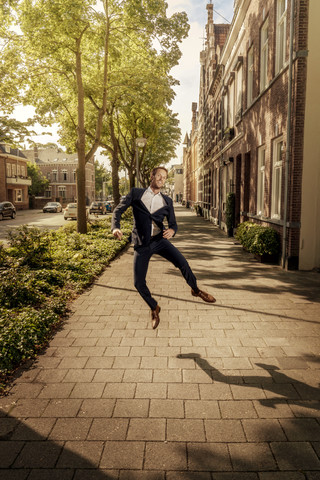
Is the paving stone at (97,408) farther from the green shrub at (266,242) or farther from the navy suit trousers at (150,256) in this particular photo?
the green shrub at (266,242)

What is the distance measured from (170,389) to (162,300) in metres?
3.23

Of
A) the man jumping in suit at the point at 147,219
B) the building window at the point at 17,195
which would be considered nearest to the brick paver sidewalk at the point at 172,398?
the man jumping in suit at the point at 147,219

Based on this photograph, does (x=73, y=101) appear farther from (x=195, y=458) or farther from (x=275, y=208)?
(x=195, y=458)

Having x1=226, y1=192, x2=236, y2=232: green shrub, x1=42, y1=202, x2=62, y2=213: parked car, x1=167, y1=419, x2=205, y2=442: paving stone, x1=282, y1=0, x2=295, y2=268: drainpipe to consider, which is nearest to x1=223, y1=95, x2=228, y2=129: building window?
x1=226, y1=192, x2=236, y2=232: green shrub

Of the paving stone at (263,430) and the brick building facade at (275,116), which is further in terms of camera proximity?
the brick building facade at (275,116)

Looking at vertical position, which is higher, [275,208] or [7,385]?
[275,208]

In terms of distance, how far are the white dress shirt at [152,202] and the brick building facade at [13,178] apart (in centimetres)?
4788

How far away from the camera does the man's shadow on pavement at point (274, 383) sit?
335 centimetres

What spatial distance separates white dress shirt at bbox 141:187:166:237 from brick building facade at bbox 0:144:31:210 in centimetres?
4788

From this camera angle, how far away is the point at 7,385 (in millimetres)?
3742

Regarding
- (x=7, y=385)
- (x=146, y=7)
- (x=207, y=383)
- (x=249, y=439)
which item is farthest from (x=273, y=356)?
(x=146, y=7)

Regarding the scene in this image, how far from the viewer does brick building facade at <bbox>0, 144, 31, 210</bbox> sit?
50.7 m

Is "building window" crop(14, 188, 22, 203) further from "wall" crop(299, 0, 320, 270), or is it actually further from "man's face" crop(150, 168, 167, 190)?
"man's face" crop(150, 168, 167, 190)

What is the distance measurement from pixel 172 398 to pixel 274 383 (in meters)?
0.99
